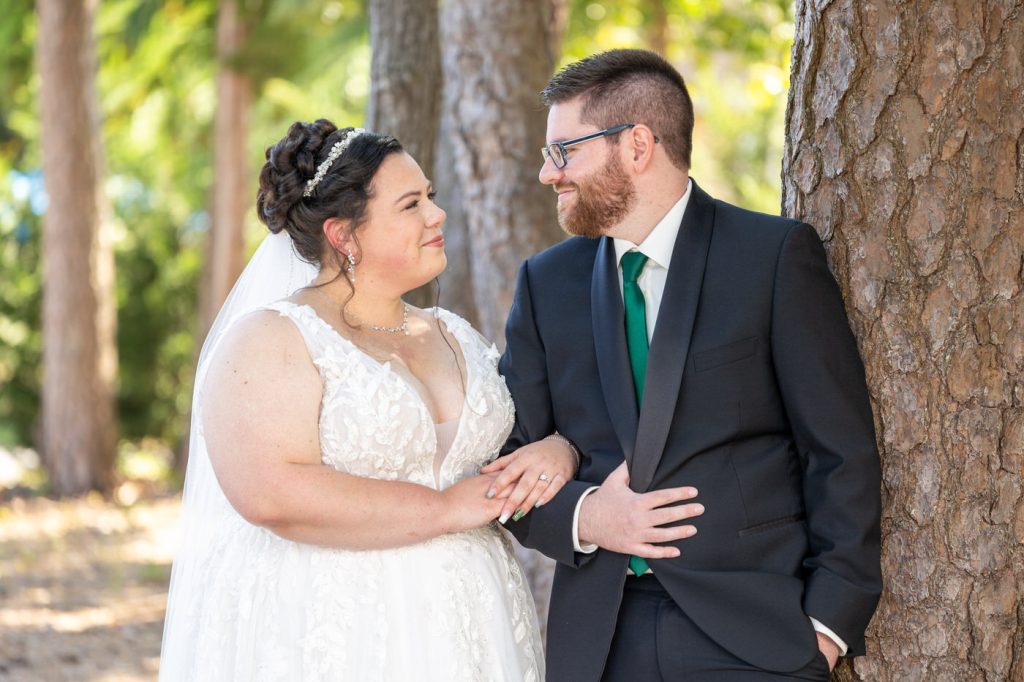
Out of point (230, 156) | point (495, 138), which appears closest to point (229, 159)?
point (230, 156)

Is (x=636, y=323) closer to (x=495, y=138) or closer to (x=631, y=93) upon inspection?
(x=631, y=93)

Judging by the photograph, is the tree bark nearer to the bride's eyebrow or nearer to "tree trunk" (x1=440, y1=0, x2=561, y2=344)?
"tree trunk" (x1=440, y1=0, x2=561, y2=344)

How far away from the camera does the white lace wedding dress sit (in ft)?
9.66

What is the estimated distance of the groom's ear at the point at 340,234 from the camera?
3158 mm

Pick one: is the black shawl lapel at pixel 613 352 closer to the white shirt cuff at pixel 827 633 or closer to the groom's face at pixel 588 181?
the groom's face at pixel 588 181

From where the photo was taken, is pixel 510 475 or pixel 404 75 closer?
pixel 510 475

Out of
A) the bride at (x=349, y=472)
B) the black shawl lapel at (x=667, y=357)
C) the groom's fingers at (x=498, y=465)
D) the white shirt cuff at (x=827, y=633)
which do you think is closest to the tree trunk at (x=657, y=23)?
the bride at (x=349, y=472)

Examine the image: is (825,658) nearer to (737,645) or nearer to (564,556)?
(737,645)

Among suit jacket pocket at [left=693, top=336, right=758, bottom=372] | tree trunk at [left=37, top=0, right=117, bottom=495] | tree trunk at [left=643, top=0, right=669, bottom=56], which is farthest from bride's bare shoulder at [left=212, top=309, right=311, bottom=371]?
tree trunk at [left=37, top=0, right=117, bottom=495]

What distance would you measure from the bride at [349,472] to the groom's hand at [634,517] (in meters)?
0.16

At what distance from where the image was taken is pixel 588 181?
2.85 metres

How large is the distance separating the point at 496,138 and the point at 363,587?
273 centimetres

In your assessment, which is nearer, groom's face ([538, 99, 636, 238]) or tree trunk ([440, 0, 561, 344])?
groom's face ([538, 99, 636, 238])

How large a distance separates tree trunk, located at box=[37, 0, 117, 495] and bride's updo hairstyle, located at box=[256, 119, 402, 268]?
33.8ft
